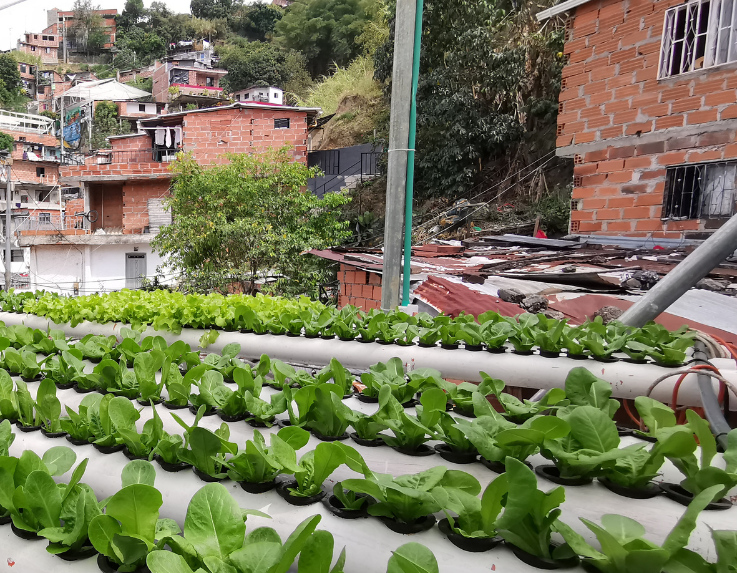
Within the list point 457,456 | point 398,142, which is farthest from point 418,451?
point 398,142

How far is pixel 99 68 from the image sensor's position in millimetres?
62875

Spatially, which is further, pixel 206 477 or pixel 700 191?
pixel 700 191

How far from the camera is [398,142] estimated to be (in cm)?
420

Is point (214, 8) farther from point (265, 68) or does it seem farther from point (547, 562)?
point (547, 562)

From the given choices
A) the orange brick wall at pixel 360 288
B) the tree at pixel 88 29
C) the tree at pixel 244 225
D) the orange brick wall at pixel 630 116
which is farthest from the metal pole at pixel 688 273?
the tree at pixel 88 29

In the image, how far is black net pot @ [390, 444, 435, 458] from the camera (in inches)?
55.0

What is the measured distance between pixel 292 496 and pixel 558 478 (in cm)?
63

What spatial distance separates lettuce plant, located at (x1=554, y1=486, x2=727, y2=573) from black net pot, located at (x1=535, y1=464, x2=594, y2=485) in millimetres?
311

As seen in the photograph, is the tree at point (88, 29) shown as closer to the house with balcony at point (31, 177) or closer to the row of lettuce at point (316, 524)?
the house with balcony at point (31, 177)

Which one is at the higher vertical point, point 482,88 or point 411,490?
point 482,88

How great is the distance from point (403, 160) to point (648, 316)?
7.41ft

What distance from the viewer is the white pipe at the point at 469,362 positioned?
7.18ft

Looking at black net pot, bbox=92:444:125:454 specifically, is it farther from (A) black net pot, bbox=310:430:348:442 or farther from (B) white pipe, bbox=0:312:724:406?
(B) white pipe, bbox=0:312:724:406

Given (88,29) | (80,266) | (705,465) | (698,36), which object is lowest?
(80,266)
